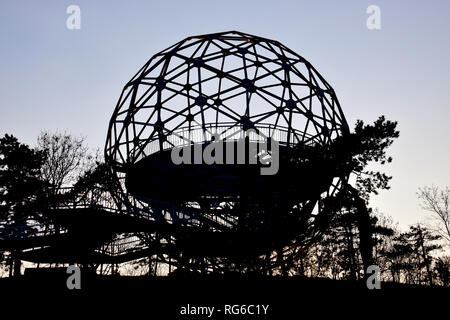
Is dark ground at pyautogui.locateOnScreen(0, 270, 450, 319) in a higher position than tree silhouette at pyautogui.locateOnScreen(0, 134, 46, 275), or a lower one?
lower

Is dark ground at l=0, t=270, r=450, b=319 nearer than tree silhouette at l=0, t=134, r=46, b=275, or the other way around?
dark ground at l=0, t=270, r=450, b=319

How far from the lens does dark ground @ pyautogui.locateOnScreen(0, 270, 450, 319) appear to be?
8.07m

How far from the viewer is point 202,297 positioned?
8.78 m

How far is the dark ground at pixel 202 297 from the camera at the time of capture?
8070mm

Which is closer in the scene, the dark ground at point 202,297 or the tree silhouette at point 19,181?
the dark ground at point 202,297

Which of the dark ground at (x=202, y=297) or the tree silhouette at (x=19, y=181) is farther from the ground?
the tree silhouette at (x=19, y=181)

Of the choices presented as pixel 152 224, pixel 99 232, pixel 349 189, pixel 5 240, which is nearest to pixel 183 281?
pixel 152 224

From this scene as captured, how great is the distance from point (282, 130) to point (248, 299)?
7212mm

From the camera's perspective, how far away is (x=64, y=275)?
964 centimetres

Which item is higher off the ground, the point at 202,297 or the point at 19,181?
the point at 19,181

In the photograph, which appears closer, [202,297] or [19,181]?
[202,297]

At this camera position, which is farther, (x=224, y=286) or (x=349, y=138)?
(x=349, y=138)
